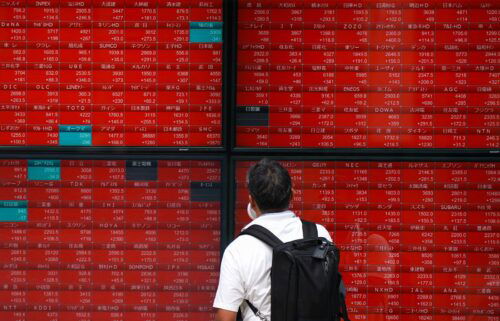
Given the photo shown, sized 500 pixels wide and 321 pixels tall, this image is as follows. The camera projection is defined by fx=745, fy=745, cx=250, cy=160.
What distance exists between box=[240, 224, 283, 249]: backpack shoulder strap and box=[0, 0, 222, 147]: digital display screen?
1.75 m

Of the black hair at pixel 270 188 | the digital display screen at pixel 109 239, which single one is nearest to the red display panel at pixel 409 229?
the digital display screen at pixel 109 239

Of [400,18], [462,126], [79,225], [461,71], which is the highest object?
[400,18]

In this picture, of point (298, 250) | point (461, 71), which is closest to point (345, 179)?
point (461, 71)

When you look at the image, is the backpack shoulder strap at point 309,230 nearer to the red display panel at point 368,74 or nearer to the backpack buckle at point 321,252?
the backpack buckle at point 321,252

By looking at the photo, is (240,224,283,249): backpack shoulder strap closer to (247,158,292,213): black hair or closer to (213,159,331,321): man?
(213,159,331,321): man

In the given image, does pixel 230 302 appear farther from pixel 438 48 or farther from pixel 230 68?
pixel 438 48

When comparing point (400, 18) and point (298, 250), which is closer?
point (298, 250)

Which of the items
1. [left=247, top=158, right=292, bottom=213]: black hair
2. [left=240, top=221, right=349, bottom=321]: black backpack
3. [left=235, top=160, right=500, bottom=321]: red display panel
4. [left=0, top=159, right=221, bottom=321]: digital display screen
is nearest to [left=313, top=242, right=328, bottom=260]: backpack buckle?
[left=240, top=221, right=349, bottom=321]: black backpack

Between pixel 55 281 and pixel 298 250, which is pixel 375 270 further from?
pixel 55 281

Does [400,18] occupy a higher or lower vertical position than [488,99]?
higher

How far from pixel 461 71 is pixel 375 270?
5.61 ft

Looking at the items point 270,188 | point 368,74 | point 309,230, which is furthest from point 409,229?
point 270,188

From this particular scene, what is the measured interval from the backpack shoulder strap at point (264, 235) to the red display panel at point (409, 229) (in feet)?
5.48

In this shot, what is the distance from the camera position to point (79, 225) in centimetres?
588
